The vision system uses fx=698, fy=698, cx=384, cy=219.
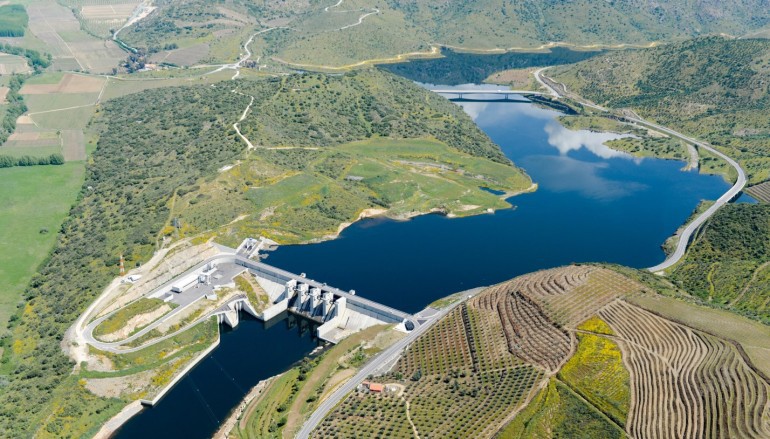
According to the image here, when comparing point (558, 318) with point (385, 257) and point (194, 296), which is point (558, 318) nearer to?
point (385, 257)

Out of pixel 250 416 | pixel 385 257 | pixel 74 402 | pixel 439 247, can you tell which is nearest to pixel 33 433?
pixel 74 402

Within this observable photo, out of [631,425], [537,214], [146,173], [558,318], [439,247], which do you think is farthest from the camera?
[146,173]

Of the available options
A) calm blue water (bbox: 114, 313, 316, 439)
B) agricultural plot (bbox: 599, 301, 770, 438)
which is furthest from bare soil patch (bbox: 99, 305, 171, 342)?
agricultural plot (bbox: 599, 301, 770, 438)

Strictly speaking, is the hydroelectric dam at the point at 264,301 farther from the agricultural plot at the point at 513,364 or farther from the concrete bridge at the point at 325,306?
the agricultural plot at the point at 513,364

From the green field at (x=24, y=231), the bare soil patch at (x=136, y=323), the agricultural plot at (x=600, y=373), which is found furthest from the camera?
the green field at (x=24, y=231)

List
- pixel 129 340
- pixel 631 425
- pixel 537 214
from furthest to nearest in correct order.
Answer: pixel 537 214 → pixel 129 340 → pixel 631 425

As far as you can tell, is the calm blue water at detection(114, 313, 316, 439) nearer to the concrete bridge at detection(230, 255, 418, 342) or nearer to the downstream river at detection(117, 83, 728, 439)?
the downstream river at detection(117, 83, 728, 439)

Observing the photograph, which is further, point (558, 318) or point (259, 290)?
point (259, 290)

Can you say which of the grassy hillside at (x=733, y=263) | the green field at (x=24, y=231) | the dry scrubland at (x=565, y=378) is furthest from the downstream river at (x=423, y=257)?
the green field at (x=24, y=231)
